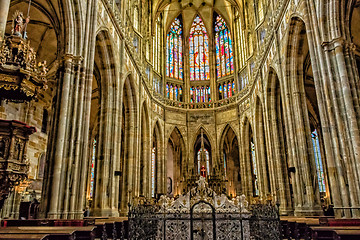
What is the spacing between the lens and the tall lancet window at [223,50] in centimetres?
3231

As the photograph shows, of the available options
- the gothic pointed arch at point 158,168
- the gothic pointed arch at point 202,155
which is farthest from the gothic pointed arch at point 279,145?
the gothic pointed arch at point 158,168

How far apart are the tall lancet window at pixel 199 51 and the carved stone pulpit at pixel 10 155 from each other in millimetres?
25974

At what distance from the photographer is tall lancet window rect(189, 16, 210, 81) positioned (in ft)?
108

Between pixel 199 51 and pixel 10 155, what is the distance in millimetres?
28666

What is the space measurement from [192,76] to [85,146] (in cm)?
2281

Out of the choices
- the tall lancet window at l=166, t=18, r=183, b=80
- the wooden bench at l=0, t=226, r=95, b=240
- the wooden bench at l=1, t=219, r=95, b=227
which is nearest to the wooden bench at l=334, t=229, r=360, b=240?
the wooden bench at l=0, t=226, r=95, b=240

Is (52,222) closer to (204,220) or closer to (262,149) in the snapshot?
(204,220)

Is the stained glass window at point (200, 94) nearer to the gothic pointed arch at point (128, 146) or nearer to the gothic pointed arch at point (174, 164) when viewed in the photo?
the gothic pointed arch at point (174, 164)

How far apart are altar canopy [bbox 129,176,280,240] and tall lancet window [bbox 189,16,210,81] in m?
25.2

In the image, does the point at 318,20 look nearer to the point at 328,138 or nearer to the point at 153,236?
the point at 328,138

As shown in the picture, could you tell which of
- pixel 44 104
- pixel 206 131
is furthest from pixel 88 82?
pixel 206 131

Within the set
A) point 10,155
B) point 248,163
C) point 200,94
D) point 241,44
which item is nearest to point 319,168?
point 248,163

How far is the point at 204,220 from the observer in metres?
8.12

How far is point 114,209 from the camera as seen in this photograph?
51.1ft
